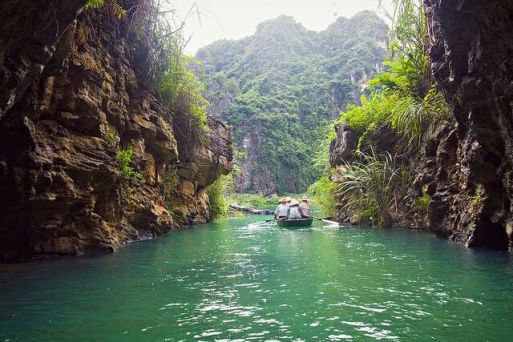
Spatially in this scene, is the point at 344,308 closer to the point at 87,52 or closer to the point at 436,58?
the point at 436,58

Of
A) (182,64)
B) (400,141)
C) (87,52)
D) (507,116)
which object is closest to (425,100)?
(400,141)

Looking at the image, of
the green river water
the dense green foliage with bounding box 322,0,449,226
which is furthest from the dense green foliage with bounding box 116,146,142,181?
the dense green foliage with bounding box 322,0,449,226

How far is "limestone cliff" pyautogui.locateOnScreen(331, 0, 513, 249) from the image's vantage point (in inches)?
253

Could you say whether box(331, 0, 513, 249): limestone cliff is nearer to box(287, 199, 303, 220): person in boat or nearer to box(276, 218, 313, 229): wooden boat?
Result: box(276, 218, 313, 229): wooden boat

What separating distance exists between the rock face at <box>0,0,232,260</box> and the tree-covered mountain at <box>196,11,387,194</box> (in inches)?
1272

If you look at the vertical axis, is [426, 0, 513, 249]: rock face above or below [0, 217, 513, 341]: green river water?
above

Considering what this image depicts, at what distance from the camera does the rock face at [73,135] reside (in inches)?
224

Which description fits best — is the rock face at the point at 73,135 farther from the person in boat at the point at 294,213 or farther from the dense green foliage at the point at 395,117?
the dense green foliage at the point at 395,117

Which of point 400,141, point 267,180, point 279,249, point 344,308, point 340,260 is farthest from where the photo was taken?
point 267,180

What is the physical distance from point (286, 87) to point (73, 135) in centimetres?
7953

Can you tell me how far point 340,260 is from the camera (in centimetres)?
831

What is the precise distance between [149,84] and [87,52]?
4441 millimetres

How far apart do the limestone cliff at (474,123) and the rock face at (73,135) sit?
566 cm

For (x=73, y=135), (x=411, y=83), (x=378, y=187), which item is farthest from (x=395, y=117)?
(x=73, y=135)
